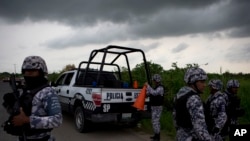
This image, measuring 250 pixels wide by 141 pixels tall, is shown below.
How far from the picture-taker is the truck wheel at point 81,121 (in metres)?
7.84

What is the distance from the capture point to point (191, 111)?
10.9 ft

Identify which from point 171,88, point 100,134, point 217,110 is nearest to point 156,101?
point 100,134

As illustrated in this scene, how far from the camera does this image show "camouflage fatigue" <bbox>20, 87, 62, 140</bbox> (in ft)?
9.04

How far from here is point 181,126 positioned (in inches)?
139

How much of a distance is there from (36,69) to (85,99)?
4.89 m

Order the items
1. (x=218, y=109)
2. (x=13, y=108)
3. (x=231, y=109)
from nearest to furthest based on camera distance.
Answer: (x=13, y=108) < (x=218, y=109) < (x=231, y=109)

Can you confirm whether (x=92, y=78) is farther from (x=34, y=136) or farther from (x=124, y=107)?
(x=34, y=136)

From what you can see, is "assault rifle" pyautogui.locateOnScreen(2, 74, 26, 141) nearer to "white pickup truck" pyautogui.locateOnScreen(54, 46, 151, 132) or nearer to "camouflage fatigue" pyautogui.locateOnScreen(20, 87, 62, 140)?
"camouflage fatigue" pyautogui.locateOnScreen(20, 87, 62, 140)

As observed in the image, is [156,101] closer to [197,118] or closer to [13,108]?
[197,118]

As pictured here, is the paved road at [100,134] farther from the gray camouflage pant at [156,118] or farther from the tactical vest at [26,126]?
the tactical vest at [26,126]

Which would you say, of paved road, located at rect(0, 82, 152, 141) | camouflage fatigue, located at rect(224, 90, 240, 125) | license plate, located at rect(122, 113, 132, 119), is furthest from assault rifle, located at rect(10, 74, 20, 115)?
license plate, located at rect(122, 113, 132, 119)

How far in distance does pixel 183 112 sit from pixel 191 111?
0.11 metres

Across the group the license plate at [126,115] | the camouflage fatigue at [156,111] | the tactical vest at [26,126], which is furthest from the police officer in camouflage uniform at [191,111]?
the license plate at [126,115]

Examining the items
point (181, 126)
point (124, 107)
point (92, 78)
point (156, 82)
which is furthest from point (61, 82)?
point (181, 126)
